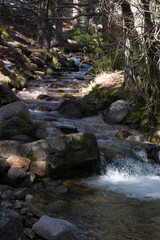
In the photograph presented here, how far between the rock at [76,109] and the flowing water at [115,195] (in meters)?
0.48

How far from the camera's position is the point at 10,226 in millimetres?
2350

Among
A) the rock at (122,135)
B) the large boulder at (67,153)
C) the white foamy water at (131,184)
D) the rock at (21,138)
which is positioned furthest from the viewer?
the rock at (122,135)

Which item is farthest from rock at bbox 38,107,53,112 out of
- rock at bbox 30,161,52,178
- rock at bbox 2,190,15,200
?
rock at bbox 2,190,15,200

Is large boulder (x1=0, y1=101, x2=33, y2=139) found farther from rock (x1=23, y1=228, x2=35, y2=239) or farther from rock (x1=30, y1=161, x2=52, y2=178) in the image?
rock (x1=23, y1=228, x2=35, y2=239)

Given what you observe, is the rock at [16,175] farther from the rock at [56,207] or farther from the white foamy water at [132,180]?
the white foamy water at [132,180]

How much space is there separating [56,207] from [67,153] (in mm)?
1633

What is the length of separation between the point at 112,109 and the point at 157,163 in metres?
2.81

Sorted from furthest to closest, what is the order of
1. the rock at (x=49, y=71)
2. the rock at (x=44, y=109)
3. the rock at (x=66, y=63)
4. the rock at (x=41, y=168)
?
the rock at (x=66, y=63) → the rock at (x=49, y=71) → the rock at (x=44, y=109) → the rock at (x=41, y=168)

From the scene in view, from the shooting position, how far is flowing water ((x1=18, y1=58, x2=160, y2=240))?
2896 mm

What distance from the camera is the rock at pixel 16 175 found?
4069mm

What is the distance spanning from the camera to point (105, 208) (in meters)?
3.51

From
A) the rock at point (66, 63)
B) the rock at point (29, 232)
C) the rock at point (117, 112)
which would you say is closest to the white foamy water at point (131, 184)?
the rock at point (29, 232)

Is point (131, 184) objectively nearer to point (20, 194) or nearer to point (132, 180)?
point (132, 180)

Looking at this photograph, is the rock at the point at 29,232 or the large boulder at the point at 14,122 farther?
the large boulder at the point at 14,122
